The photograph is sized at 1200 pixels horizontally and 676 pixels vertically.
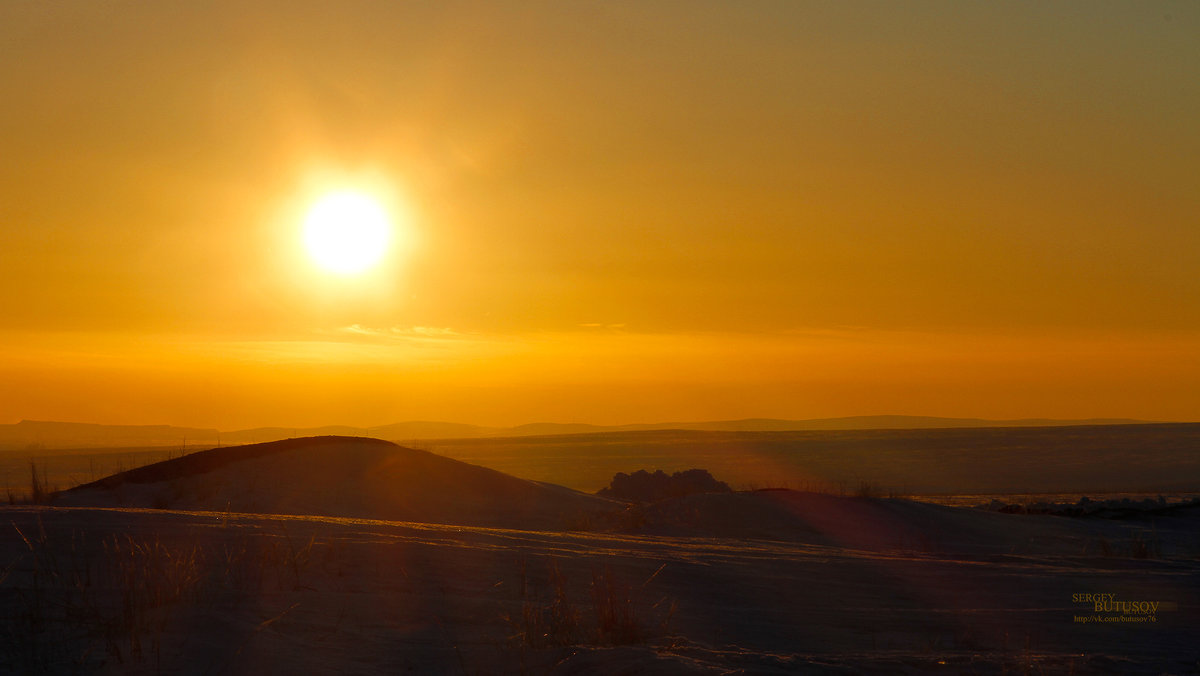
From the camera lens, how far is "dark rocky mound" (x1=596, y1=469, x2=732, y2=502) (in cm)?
2862

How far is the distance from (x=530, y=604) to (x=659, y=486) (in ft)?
74.0

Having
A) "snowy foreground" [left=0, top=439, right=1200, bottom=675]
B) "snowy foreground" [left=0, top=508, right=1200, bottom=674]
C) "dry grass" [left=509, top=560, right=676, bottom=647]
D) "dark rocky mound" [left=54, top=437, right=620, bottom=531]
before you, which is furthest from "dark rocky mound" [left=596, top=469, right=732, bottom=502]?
"dry grass" [left=509, top=560, right=676, bottom=647]

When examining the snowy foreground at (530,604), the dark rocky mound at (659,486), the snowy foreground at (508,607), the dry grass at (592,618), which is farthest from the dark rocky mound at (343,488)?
the dry grass at (592,618)

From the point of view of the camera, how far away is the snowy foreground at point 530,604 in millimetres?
5758

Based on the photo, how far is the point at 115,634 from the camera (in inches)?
226

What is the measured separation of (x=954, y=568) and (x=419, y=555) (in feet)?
18.5

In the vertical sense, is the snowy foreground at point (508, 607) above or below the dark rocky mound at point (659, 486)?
above

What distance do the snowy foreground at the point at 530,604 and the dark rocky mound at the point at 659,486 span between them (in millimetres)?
16424

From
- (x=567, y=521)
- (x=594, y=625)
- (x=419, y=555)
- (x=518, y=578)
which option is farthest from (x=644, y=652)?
(x=567, y=521)

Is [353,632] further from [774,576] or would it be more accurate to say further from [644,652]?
[774,576]

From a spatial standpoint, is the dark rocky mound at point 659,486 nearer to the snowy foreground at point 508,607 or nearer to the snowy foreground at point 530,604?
the snowy foreground at point 530,604

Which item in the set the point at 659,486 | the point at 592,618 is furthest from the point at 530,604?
the point at 659,486

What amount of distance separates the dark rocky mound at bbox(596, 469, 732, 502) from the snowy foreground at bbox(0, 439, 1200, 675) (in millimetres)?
16424

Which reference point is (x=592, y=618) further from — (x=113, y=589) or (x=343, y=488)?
(x=343, y=488)
